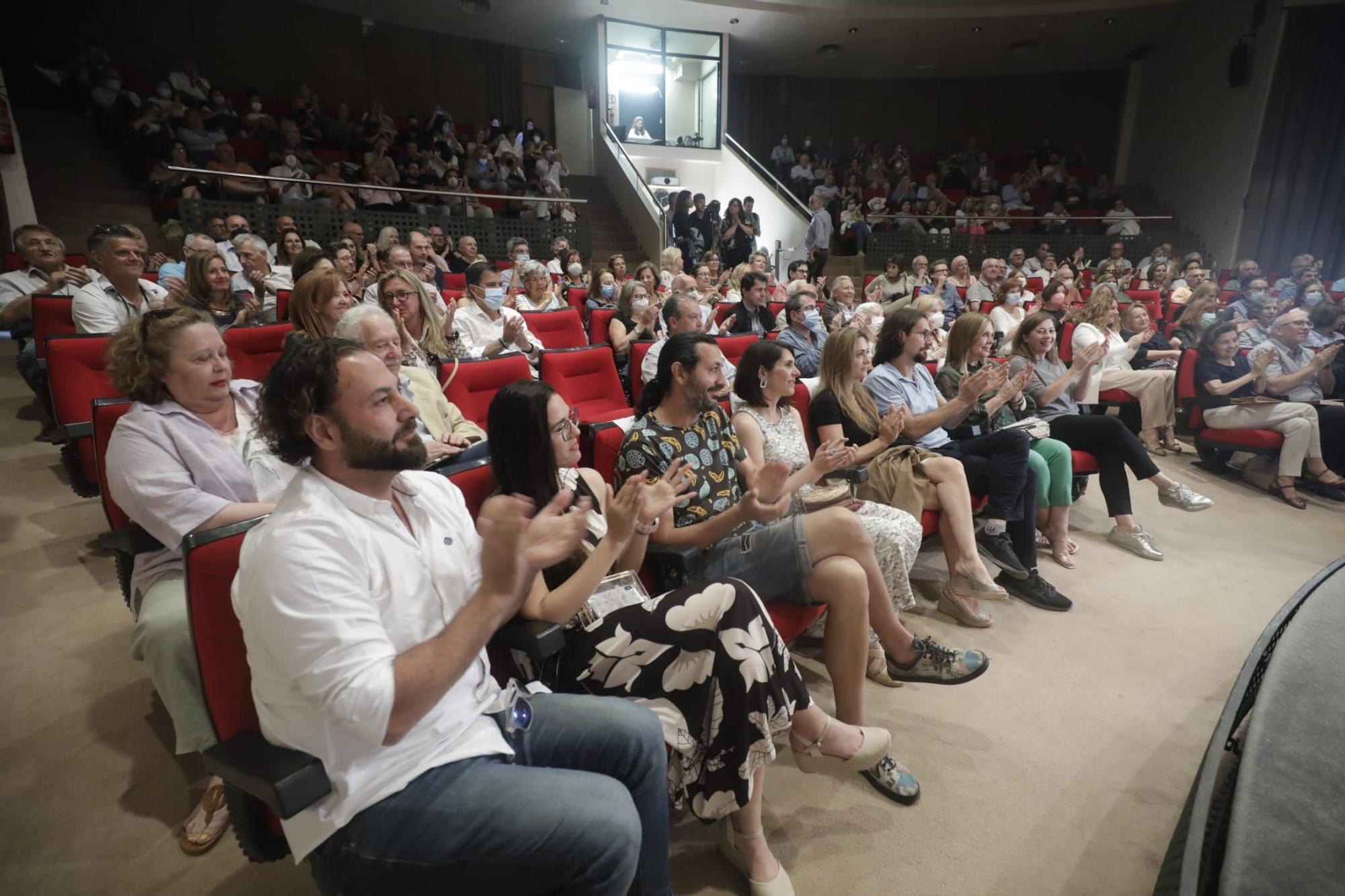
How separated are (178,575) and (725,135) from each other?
11.0 m

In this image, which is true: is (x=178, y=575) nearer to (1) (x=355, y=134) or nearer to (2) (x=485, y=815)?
Result: (2) (x=485, y=815)

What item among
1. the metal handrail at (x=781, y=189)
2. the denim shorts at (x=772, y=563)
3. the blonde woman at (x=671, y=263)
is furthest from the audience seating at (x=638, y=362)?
the metal handrail at (x=781, y=189)

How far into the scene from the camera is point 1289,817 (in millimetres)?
661

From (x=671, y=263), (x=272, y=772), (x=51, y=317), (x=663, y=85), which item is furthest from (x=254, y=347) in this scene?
(x=663, y=85)

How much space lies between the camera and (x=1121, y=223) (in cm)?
955

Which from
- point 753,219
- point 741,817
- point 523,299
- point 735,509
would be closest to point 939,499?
point 735,509

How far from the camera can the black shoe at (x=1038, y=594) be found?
7.68 ft

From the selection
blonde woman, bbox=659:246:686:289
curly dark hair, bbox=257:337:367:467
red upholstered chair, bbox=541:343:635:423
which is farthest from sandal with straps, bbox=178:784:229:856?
blonde woman, bbox=659:246:686:289

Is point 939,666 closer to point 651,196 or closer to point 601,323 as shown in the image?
point 601,323

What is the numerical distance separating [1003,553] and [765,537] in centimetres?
128

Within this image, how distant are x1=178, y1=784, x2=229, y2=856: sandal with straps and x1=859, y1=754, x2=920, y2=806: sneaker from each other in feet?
4.45

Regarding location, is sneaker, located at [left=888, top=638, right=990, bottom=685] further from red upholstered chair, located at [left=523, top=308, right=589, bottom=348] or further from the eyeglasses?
red upholstered chair, located at [left=523, top=308, right=589, bottom=348]

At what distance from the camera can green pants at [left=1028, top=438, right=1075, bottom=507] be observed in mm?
2678

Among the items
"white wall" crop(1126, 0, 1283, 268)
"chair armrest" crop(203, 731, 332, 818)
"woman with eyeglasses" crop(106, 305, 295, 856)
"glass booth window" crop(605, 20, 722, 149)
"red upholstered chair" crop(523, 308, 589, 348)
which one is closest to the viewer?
"chair armrest" crop(203, 731, 332, 818)
